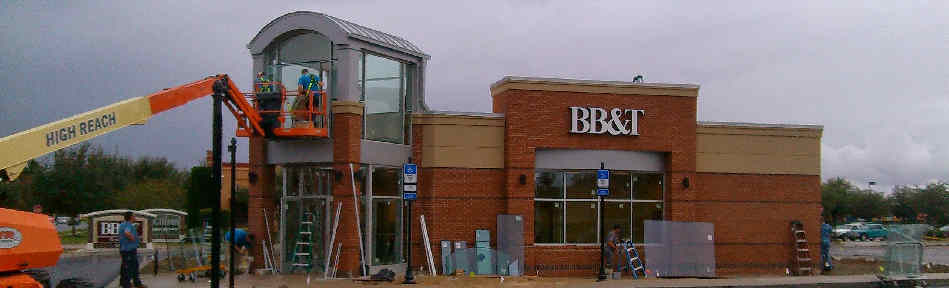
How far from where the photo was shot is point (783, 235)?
26156mm

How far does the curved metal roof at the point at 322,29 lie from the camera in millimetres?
21594

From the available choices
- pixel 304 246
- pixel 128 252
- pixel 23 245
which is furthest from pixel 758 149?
pixel 23 245

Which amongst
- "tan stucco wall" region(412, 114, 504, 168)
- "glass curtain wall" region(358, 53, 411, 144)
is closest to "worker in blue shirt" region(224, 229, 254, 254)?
"glass curtain wall" region(358, 53, 411, 144)

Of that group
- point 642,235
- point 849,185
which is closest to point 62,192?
point 642,235

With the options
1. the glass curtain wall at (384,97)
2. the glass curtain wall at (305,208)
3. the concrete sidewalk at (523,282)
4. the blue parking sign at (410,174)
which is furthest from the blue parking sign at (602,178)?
the glass curtain wall at (305,208)

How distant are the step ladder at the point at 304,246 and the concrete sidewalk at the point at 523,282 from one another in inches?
19.8

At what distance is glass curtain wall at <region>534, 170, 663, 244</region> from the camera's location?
24375 mm

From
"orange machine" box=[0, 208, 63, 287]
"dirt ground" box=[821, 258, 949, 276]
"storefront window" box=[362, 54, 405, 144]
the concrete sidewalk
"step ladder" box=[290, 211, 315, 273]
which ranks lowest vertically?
"dirt ground" box=[821, 258, 949, 276]

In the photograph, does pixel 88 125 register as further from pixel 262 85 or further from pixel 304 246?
pixel 304 246

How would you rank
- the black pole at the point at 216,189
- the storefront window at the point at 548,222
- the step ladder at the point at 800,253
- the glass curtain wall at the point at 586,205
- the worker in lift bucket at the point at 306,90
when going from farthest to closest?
1. the step ladder at the point at 800,253
2. the glass curtain wall at the point at 586,205
3. the storefront window at the point at 548,222
4. the worker in lift bucket at the point at 306,90
5. the black pole at the point at 216,189

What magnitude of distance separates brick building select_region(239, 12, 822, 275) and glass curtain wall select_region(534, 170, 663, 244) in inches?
1.3

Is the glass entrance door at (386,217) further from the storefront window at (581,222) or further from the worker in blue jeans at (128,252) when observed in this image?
the worker in blue jeans at (128,252)

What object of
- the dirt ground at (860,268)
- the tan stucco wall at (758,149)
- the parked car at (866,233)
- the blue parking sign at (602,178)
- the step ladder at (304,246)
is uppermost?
the tan stucco wall at (758,149)

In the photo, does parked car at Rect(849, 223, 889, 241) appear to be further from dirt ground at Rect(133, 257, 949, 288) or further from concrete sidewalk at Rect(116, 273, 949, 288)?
dirt ground at Rect(133, 257, 949, 288)
